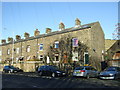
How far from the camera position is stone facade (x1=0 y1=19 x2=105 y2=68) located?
30.0m

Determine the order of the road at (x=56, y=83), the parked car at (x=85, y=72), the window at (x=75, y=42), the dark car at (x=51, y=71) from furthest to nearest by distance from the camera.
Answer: the window at (x=75, y=42) < the dark car at (x=51, y=71) < the parked car at (x=85, y=72) < the road at (x=56, y=83)

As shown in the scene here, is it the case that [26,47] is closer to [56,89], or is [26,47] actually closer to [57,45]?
[57,45]

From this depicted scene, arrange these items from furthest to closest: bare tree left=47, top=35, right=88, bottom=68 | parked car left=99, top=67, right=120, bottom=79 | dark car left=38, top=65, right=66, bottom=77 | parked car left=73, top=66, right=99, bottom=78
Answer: bare tree left=47, top=35, right=88, bottom=68 → dark car left=38, top=65, right=66, bottom=77 → parked car left=73, top=66, right=99, bottom=78 → parked car left=99, top=67, right=120, bottom=79

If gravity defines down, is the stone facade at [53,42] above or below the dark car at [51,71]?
above

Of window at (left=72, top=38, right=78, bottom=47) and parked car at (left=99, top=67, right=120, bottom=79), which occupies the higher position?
window at (left=72, top=38, right=78, bottom=47)

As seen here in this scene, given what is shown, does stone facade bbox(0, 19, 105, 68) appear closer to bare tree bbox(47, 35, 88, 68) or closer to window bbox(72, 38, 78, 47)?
window bbox(72, 38, 78, 47)

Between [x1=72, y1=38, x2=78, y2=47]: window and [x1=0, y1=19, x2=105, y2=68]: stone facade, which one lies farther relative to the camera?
[x1=72, y1=38, x2=78, y2=47]: window

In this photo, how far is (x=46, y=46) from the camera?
36.4 meters

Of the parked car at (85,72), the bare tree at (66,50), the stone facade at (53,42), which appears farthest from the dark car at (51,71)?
the stone facade at (53,42)

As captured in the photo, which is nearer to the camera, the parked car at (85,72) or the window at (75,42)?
the parked car at (85,72)

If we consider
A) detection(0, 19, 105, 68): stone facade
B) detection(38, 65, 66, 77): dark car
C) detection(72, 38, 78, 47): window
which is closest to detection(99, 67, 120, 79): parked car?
detection(38, 65, 66, 77): dark car

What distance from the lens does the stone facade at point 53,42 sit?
30.0m

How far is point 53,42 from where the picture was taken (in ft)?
115

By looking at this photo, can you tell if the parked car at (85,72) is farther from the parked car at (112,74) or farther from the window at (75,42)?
the window at (75,42)
